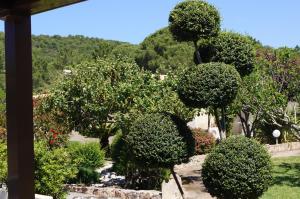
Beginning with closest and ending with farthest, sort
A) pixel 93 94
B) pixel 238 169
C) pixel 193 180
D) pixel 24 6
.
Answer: pixel 24 6 → pixel 238 169 → pixel 193 180 → pixel 93 94

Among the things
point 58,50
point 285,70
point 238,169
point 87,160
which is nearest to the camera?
point 238,169

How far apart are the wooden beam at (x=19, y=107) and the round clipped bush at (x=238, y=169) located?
2.22m

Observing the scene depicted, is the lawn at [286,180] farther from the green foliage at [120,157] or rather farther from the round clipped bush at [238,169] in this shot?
the round clipped bush at [238,169]

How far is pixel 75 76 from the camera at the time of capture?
13461 millimetres

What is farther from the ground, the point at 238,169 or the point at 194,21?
the point at 194,21

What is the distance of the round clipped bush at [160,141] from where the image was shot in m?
5.49

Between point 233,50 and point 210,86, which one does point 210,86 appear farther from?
point 233,50

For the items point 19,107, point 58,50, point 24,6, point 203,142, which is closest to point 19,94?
point 19,107

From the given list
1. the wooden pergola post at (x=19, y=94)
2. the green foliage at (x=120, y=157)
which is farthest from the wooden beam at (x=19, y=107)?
the green foliage at (x=120, y=157)

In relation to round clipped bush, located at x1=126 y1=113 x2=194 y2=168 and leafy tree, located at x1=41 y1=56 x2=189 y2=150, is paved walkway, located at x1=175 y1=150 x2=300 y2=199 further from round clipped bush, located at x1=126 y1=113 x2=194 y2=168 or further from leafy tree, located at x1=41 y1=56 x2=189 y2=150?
round clipped bush, located at x1=126 y1=113 x2=194 y2=168

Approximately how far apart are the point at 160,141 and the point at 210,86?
2.98 ft

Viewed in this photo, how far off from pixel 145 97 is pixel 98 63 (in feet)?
8.61

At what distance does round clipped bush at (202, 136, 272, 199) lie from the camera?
529cm

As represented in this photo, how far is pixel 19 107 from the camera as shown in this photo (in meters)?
4.42
